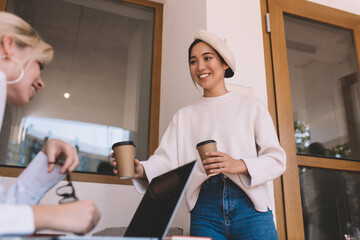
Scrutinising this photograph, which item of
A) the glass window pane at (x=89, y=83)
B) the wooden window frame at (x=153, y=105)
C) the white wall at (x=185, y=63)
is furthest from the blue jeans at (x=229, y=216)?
the glass window pane at (x=89, y=83)

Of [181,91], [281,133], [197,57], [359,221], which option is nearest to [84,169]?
[181,91]

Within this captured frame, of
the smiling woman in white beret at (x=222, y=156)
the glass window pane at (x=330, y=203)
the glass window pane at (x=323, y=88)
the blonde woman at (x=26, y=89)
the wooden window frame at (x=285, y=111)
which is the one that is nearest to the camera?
the blonde woman at (x=26, y=89)

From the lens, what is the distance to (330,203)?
2.31 meters

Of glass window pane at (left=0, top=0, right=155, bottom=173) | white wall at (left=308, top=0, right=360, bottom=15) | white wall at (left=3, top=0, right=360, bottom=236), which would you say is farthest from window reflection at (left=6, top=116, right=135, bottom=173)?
white wall at (left=308, top=0, right=360, bottom=15)

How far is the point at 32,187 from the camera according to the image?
96 cm

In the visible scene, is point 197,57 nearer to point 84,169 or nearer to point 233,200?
point 233,200

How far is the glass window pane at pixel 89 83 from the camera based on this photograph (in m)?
2.22

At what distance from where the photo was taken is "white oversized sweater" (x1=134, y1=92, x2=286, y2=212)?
1367mm

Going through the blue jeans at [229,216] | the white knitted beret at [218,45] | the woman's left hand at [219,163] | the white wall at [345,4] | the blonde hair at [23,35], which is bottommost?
the blue jeans at [229,216]

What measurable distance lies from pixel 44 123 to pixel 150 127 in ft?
2.28

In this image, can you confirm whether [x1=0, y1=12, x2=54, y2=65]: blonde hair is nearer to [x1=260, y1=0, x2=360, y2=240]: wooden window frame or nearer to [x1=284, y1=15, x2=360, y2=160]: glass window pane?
[x1=260, y1=0, x2=360, y2=240]: wooden window frame

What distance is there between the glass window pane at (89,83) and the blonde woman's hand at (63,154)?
1.32 m

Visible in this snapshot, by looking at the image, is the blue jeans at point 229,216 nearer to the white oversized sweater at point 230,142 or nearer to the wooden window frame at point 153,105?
the white oversized sweater at point 230,142

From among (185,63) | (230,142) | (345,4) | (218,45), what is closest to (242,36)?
(185,63)
